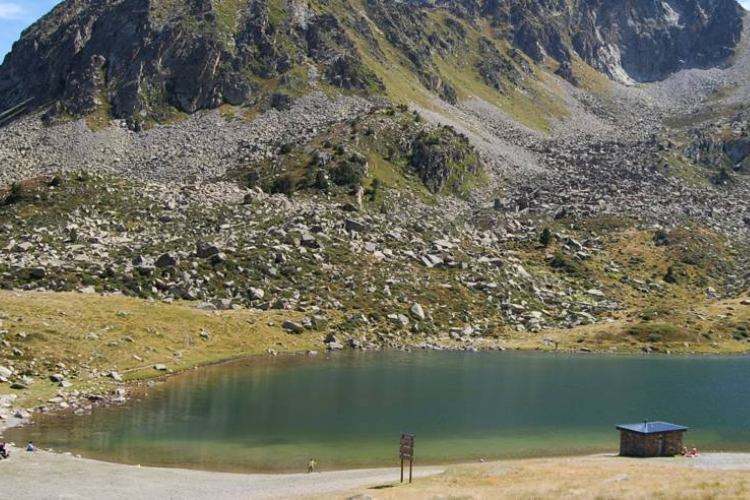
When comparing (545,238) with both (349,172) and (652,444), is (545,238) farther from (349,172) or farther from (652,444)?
(652,444)

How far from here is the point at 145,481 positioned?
160 feet

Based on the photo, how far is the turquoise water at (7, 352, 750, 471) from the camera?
59812mm

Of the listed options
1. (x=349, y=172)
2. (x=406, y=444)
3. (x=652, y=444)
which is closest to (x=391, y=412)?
(x=652, y=444)

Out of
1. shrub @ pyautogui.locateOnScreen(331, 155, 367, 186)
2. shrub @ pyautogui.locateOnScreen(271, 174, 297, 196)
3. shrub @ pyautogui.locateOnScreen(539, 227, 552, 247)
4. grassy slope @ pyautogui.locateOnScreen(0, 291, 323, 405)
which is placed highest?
shrub @ pyautogui.locateOnScreen(331, 155, 367, 186)

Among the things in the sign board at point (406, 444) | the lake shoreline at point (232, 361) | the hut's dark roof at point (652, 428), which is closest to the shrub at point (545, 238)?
the lake shoreline at point (232, 361)

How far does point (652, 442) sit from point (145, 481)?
38.5m

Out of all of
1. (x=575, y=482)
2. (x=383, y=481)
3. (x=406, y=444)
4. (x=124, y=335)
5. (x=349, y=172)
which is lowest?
(x=383, y=481)

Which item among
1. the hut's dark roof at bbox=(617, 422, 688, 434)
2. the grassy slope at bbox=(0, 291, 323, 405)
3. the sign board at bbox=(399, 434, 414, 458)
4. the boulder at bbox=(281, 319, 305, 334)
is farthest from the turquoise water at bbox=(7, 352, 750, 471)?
the boulder at bbox=(281, 319, 305, 334)

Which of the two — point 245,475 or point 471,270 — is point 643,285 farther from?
point 245,475

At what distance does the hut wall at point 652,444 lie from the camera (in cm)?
5919

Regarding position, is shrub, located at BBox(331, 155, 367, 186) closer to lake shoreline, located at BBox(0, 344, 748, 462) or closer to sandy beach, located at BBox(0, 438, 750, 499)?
lake shoreline, located at BBox(0, 344, 748, 462)

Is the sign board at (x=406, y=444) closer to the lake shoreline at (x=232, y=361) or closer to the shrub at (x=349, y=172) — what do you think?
the lake shoreline at (x=232, y=361)

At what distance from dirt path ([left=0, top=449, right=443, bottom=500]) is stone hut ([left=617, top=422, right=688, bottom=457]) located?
16689 mm

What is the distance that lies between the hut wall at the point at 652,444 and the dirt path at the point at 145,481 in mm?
16809
